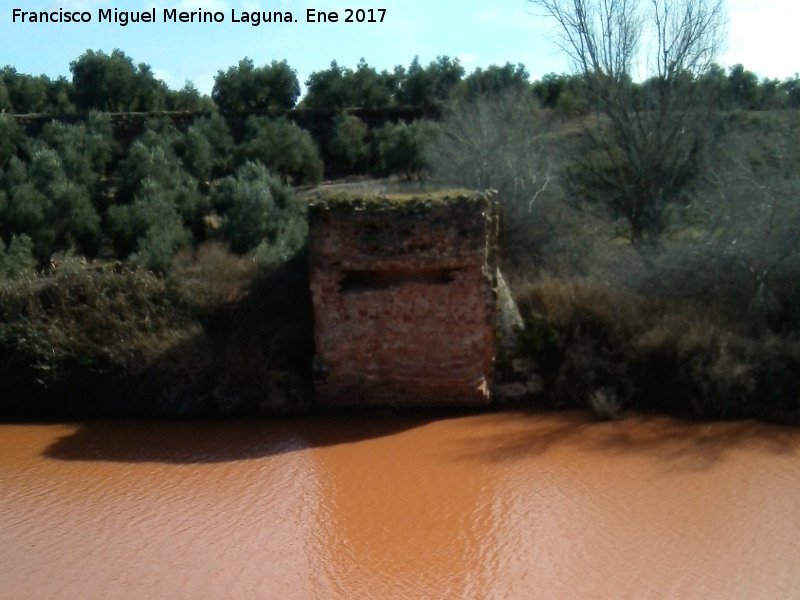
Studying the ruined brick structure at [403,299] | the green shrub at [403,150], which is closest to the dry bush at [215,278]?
the ruined brick structure at [403,299]

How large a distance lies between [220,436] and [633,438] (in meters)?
5.02

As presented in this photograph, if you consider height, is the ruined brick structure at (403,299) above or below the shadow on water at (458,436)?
above

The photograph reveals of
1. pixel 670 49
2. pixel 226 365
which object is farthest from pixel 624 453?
pixel 670 49

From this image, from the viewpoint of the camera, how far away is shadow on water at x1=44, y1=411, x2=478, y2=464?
10.3 metres

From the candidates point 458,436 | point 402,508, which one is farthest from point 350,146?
point 402,508

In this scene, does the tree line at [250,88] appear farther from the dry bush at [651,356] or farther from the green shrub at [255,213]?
the dry bush at [651,356]

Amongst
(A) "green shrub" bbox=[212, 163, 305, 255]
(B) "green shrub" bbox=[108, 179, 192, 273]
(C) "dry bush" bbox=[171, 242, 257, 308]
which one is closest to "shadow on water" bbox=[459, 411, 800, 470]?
(C) "dry bush" bbox=[171, 242, 257, 308]

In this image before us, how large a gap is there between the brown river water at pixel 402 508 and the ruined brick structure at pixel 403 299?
476mm

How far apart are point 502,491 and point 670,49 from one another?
1256 centimetres

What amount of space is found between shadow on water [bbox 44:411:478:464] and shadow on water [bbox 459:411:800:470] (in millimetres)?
950

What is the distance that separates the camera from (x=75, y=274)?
40.4 feet

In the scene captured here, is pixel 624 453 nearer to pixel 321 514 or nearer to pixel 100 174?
pixel 321 514

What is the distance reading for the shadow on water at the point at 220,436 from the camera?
33.9ft

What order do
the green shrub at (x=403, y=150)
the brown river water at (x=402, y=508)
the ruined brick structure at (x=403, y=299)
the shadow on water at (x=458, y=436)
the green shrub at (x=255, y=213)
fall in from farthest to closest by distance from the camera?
the green shrub at (x=403, y=150) → the green shrub at (x=255, y=213) → the ruined brick structure at (x=403, y=299) → the shadow on water at (x=458, y=436) → the brown river water at (x=402, y=508)
